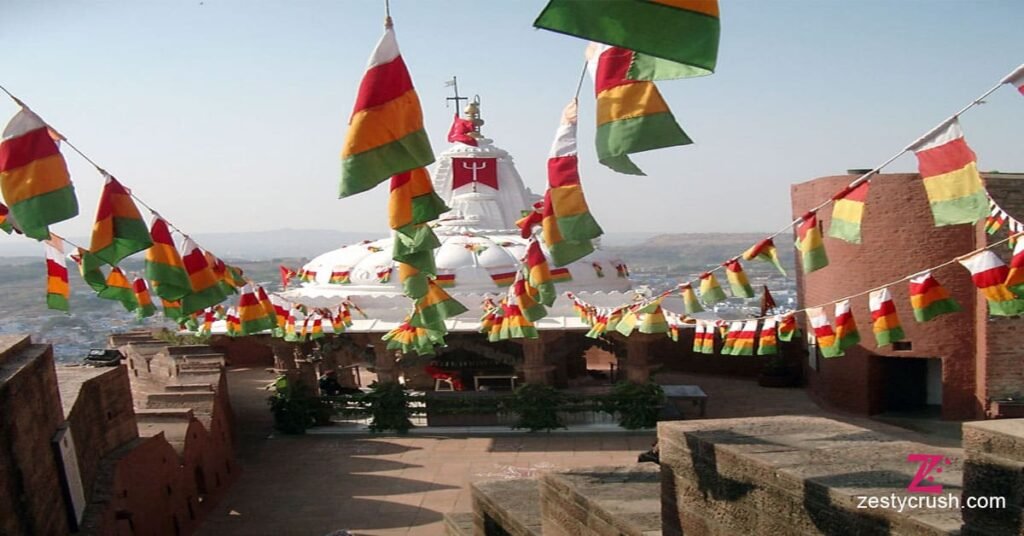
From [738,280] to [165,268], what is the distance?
716 cm

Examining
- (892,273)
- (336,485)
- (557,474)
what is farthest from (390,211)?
(892,273)

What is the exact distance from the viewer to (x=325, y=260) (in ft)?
64.4

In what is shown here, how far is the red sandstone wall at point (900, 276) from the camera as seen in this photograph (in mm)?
14531

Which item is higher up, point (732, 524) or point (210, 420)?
point (732, 524)

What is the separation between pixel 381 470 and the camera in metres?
13.3

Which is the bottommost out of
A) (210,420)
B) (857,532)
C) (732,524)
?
(210,420)

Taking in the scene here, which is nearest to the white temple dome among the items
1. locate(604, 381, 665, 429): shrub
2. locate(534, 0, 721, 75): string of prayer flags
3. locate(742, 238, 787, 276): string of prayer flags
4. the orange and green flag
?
locate(604, 381, 665, 429): shrub

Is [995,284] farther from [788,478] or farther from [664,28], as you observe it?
[664,28]

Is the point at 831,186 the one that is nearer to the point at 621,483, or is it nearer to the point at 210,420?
the point at 621,483

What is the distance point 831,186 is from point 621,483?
36.0ft

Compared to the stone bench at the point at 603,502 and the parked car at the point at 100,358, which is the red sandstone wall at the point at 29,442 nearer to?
the stone bench at the point at 603,502

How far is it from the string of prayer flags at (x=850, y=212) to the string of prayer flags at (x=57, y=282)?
943 cm

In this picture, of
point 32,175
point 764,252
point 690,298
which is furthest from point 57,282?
point 764,252

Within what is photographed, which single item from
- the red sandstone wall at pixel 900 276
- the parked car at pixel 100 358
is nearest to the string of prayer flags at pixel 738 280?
the red sandstone wall at pixel 900 276
